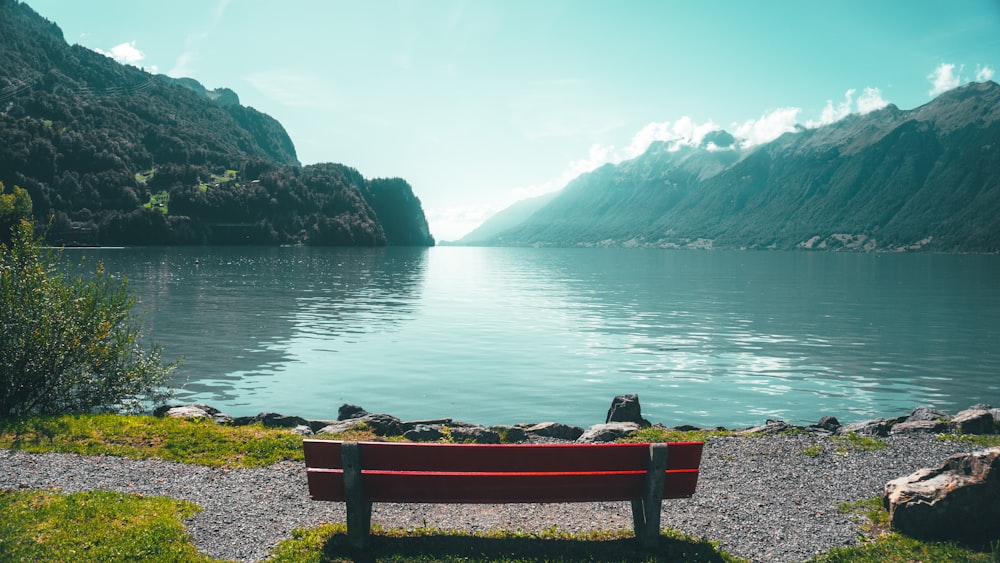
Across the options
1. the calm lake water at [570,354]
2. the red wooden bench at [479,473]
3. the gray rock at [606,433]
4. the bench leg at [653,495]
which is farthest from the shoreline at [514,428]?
the red wooden bench at [479,473]

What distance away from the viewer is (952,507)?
934 centimetres

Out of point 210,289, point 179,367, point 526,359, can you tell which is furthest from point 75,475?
point 210,289

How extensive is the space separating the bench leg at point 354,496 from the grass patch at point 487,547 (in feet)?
0.80

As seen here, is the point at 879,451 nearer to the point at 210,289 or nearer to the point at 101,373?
the point at 101,373

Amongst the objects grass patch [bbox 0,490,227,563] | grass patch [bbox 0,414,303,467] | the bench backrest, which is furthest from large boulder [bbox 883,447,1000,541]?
grass patch [bbox 0,414,303,467]

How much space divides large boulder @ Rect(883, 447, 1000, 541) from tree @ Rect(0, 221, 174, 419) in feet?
65.6

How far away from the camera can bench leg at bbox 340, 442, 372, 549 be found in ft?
28.5

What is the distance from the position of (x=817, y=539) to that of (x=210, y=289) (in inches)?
3157

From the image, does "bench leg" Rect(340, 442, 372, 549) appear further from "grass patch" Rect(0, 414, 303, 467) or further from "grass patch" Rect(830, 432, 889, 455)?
"grass patch" Rect(830, 432, 889, 455)

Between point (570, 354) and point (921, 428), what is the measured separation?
22329mm

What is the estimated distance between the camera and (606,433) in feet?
60.3

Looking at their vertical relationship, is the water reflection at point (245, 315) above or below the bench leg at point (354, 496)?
below

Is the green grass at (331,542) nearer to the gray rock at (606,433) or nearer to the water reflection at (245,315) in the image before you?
the gray rock at (606,433)

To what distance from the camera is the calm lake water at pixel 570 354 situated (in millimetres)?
28500
